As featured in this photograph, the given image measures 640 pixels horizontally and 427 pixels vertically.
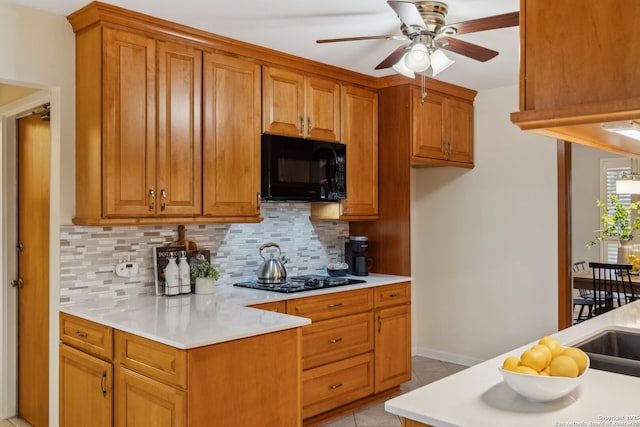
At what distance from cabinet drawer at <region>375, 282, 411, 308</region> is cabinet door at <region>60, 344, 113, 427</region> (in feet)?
6.38

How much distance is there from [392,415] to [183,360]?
6.50ft

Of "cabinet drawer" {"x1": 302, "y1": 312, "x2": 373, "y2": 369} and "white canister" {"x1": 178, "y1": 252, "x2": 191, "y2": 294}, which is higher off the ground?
"white canister" {"x1": 178, "y1": 252, "x2": 191, "y2": 294}

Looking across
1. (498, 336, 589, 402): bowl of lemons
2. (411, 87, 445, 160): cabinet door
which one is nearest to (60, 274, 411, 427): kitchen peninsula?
(498, 336, 589, 402): bowl of lemons

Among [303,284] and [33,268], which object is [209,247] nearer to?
[303,284]

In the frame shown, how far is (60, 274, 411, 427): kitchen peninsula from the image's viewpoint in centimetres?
224

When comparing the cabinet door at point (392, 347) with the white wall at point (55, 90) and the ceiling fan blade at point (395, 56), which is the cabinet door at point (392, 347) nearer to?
the ceiling fan blade at point (395, 56)

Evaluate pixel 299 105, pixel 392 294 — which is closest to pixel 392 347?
pixel 392 294

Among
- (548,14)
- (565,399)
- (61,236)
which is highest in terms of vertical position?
(548,14)

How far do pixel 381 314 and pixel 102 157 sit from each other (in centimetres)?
216

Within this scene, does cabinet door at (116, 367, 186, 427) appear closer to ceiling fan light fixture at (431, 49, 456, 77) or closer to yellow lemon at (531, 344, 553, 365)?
yellow lemon at (531, 344, 553, 365)

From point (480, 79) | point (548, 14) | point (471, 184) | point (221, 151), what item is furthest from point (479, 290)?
point (548, 14)

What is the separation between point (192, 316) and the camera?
2.69m

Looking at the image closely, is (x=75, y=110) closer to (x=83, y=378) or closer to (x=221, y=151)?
(x=221, y=151)

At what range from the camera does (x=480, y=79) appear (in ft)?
14.3
